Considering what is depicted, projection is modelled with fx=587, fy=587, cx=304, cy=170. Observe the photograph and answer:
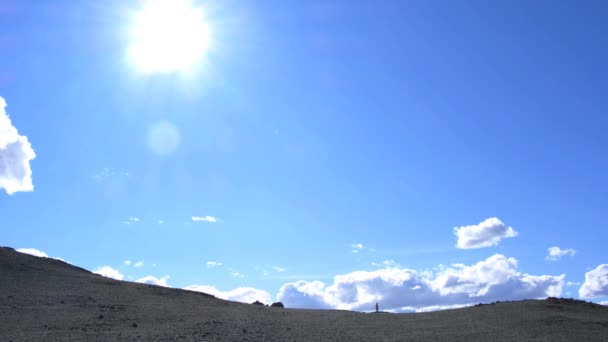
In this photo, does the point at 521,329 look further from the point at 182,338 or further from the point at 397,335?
the point at 182,338

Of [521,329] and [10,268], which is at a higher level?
[10,268]

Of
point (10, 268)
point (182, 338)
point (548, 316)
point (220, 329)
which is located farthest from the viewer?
point (10, 268)

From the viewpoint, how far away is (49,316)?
2848 cm

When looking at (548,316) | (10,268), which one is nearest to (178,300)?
(10,268)

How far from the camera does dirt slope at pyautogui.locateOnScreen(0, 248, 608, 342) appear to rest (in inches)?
1025

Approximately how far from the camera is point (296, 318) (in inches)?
1255

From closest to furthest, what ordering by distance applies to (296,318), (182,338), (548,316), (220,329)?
(182,338), (220,329), (548,316), (296,318)

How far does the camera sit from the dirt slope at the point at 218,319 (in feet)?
85.4

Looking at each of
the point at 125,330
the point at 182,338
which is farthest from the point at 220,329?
the point at 125,330

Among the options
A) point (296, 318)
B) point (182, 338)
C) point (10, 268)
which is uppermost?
point (10, 268)

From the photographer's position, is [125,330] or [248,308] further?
[248,308]

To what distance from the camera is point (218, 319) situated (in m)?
29.6

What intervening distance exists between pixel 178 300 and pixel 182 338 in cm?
1118

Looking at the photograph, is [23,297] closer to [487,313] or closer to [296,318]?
[296,318]
